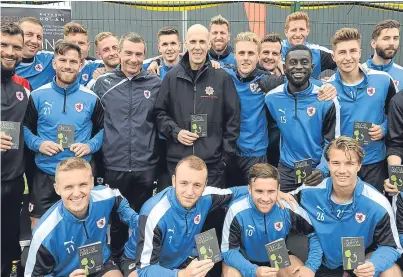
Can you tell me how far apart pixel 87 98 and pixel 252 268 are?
2.39 m

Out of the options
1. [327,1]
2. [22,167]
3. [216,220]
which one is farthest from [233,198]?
[327,1]

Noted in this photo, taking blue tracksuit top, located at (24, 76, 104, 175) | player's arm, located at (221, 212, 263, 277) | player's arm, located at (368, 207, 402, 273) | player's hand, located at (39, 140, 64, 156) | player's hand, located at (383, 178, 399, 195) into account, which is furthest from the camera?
blue tracksuit top, located at (24, 76, 104, 175)

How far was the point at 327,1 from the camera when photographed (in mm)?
9898

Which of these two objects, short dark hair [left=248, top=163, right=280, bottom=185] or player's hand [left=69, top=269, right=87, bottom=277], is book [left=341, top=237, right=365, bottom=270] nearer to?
short dark hair [left=248, top=163, right=280, bottom=185]

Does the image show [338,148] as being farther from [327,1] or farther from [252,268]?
[327,1]

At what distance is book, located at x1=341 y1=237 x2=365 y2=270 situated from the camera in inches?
154

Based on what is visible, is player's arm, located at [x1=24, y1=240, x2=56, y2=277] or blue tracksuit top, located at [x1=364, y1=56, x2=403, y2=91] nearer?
player's arm, located at [x1=24, y1=240, x2=56, y2=277]

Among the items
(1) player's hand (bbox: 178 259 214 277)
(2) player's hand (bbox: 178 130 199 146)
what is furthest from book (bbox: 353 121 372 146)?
(1) player's hand (bbox: 178 259 214 277)

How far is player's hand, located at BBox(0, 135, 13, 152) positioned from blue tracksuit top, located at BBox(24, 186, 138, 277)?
2.33 feet

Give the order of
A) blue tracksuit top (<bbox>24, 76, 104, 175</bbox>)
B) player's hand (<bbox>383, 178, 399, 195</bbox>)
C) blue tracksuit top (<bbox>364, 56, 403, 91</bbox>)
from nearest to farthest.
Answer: player's hand (<bbox>383, 178, 399, 195</bbox>), blue tracksuit top (<bbox>24, 76, 104, 175</bbox>), blue tracksuit top (<bbox>364, 56, 403, 91</bbox>)

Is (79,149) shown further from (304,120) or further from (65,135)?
(304,120)

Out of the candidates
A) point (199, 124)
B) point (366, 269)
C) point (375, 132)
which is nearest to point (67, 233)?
point (199, 124)

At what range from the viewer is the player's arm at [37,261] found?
3859 millimetres

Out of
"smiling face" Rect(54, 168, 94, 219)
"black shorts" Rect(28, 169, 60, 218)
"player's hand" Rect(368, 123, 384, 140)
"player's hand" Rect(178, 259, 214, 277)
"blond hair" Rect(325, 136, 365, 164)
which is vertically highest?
"player's hand" Rect(368, 123, 384, 140)
